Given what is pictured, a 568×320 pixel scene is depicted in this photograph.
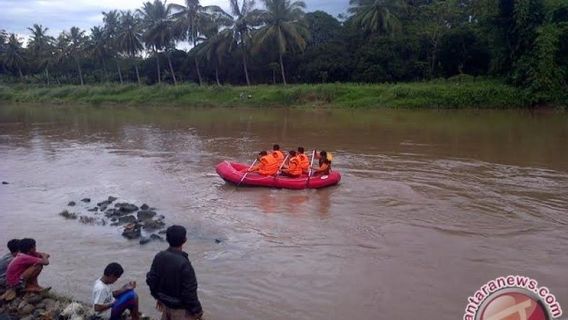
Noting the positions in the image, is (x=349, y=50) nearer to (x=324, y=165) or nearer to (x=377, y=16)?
(x=377, y=16)

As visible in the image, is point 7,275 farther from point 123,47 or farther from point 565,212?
point 123,47

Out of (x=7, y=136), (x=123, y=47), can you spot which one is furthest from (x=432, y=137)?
(x=123, y=47)

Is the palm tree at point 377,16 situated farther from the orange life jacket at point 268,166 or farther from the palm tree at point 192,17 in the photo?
the orange life jacket at point 268,166

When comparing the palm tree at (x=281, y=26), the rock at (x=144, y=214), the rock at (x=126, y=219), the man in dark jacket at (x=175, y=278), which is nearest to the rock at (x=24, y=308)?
the man in dark jacket at (x=175, y=278)

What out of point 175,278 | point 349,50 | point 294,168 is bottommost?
point 294,168

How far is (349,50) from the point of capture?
132ft

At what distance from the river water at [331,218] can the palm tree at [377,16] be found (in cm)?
1922

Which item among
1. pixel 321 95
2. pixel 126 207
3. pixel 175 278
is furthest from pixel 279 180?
pixel 321 95

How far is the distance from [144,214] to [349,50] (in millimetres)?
32479

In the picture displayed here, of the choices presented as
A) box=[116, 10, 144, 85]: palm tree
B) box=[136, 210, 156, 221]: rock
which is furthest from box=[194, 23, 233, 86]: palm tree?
box=[136, 210, 156, 221]: rock

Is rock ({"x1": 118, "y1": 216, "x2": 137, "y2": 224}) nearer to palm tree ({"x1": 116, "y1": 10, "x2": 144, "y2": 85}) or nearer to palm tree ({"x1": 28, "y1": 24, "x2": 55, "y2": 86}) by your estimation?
palm tree ({"x1": 116, "y1": 10, "x2": 144, "y2": 85})

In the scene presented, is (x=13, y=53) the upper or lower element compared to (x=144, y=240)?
upper

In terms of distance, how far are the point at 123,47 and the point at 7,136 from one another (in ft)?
84.0

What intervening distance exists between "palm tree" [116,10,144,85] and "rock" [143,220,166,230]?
40.8m
